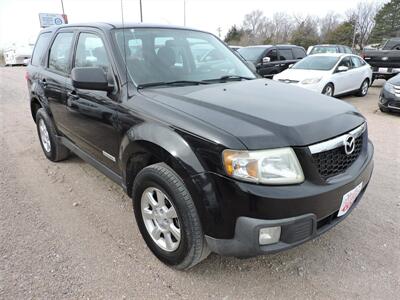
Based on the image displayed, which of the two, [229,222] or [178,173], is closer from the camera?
[229,222]

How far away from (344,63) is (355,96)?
1643 mm

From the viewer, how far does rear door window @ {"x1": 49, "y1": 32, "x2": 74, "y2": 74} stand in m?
3.43

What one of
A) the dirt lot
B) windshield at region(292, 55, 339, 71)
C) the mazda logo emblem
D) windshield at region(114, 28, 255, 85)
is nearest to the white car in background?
windshield at region(292, 55, 339, 71)

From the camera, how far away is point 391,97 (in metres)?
7.19

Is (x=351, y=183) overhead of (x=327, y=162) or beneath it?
beneath

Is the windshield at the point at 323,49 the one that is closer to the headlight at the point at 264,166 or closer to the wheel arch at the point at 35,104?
the wheel arch at the point at 35,104

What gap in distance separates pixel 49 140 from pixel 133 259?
8.29 feet

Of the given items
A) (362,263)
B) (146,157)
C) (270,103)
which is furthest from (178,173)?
(362,263)

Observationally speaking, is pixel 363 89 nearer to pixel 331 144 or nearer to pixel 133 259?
pixel 331 144

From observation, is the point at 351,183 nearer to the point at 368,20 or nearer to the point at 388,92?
the point at 388,92

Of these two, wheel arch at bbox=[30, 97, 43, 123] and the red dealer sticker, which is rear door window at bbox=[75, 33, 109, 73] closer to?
wheel arch at bbox=[30, 97, 43, 123]

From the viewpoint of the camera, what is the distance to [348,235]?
9.04ft

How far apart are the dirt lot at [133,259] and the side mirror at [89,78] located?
1.26m

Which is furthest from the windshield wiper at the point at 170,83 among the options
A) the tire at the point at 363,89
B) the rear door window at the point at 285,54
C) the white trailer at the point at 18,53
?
the white trailer at the point at 18,53
